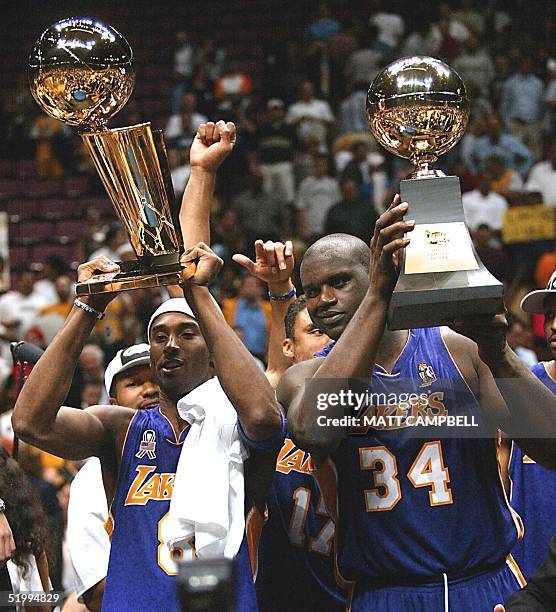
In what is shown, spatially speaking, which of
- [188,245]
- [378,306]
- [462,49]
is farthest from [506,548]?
[462,49]

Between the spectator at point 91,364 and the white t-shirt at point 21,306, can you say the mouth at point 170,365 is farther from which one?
the white t-shirt at point 21,306

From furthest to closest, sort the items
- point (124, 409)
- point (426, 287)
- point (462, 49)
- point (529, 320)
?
point (462, 49) → point (529, 320) → point (124, 409) → point (426, 287)

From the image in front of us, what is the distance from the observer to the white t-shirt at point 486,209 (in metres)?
9.84

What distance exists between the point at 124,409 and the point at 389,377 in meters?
0.83

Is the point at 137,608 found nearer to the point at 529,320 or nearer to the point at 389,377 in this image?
the point at 389,377

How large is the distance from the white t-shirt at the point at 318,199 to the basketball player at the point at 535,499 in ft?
22.9

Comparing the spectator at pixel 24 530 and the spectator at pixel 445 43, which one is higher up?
the spectator at pixel 445 43

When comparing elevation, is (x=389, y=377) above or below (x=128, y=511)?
above

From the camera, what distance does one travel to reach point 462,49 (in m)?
12.1

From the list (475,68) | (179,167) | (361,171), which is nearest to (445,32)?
(475,68)

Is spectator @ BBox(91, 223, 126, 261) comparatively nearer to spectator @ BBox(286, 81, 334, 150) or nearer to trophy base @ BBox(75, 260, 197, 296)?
spectator @ BBox(286, 81, 334, 150)

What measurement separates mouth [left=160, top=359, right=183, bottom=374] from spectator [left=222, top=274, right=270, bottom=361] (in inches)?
199

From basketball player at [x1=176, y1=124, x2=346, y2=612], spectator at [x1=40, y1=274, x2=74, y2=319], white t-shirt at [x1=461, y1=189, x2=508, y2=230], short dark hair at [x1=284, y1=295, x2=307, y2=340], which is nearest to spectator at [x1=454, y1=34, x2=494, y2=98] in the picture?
white t-shirt at [x1=461, y1=189, x2=508, y2=230]

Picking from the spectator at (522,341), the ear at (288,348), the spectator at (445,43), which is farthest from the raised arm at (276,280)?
the spectator at (445,43)
